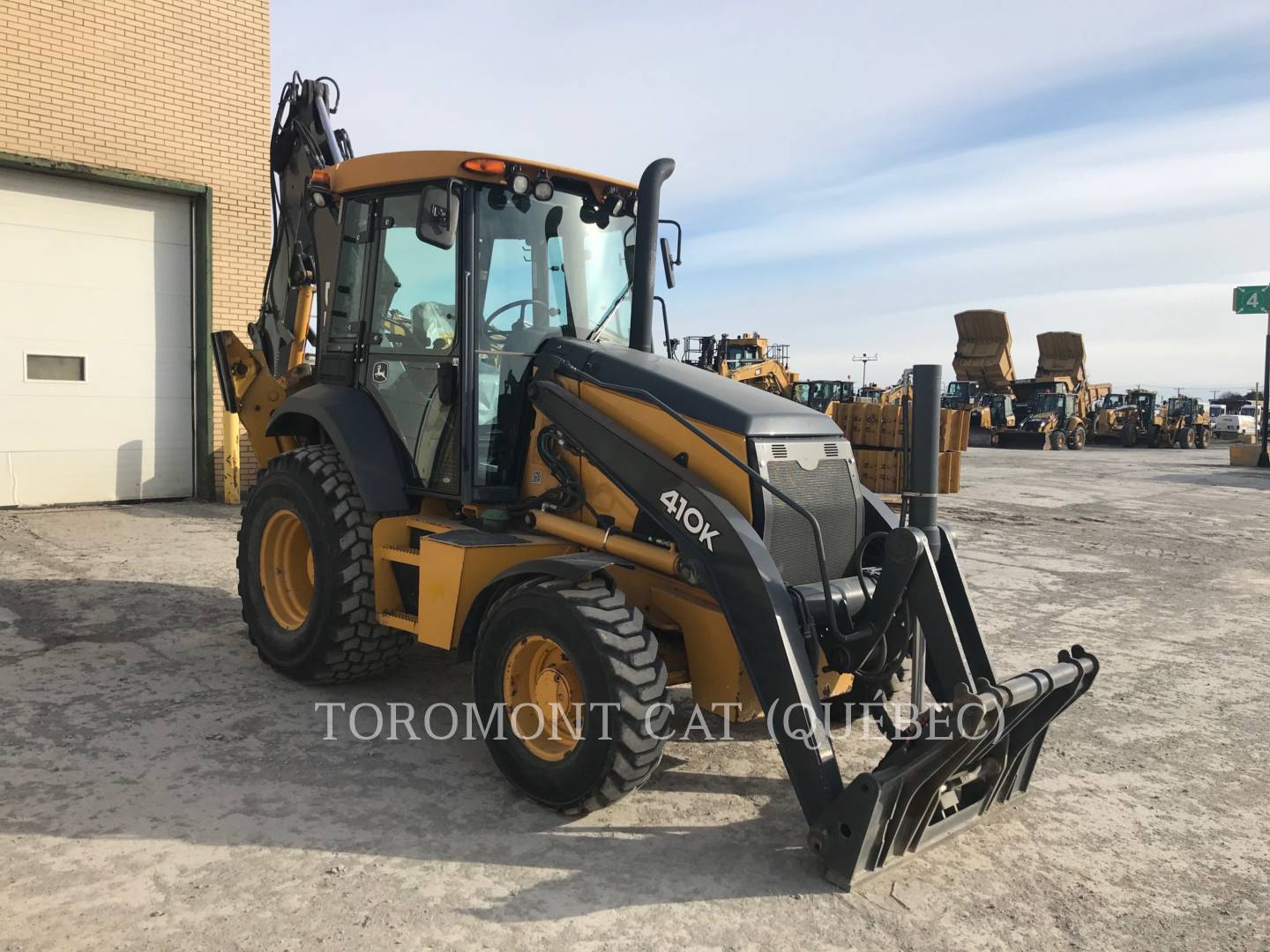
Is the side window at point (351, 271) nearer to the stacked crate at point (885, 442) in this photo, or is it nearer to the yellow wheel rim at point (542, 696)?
the yellow wheel rim at point (542, 696)

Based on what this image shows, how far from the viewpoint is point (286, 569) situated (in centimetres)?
573

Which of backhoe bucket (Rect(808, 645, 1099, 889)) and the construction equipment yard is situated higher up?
backhoe bucket (Rect(808, 645, 1099, 889))

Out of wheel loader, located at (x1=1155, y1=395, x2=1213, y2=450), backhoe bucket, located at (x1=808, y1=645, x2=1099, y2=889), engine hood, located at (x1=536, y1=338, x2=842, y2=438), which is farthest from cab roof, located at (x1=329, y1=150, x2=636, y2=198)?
wheel loader, located at (x1=1155, y1=395, x2=1213, y2=450)

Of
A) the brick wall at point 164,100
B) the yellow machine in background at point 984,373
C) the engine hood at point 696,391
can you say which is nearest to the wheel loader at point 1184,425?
the yellow machine in background at point 984,373

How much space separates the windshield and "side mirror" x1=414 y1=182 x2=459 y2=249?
0.83ft

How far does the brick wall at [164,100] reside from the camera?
390 inches

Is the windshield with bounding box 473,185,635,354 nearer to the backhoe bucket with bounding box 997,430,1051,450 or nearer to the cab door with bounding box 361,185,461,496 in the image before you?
the cab door with bounding box 361,185,461,496

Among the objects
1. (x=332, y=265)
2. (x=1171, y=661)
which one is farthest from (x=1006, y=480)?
(x=332, y=265)

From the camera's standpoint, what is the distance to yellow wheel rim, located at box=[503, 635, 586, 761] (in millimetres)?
3941

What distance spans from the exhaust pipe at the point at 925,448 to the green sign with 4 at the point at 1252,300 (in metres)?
27.4

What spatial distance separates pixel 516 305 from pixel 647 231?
2.54 ft

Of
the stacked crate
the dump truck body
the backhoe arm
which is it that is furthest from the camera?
the dump truck body

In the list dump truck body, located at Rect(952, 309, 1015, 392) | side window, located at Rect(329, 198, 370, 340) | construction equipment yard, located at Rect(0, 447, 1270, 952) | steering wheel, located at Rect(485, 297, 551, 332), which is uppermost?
dump truck body, located at Rect(952, 309, 1015, 392)

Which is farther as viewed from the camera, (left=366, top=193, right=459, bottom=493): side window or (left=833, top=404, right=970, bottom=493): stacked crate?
(left=833, top=404, right=970, bottom=493): stacked crate
